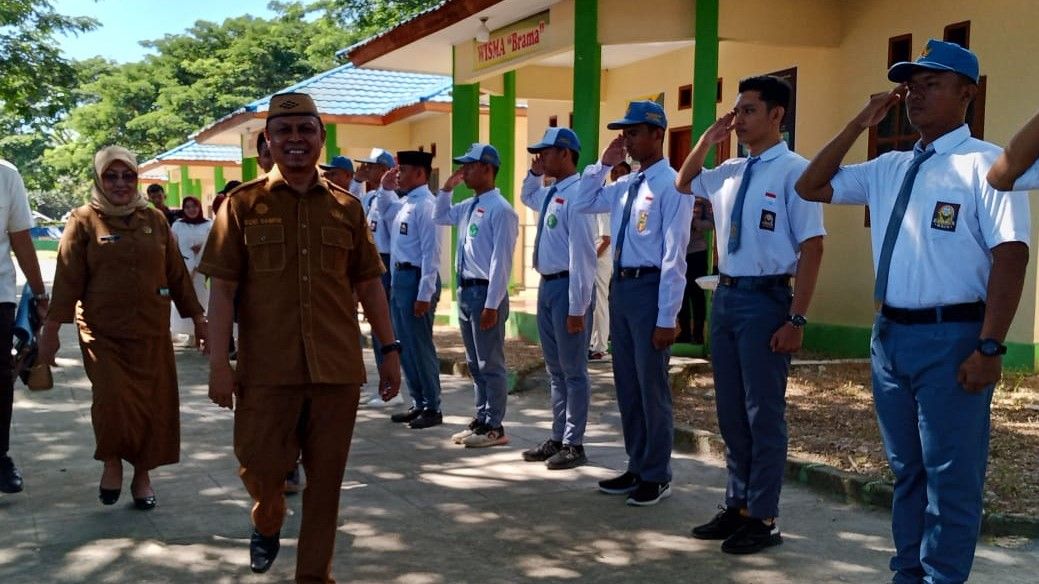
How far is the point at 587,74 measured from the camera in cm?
1027

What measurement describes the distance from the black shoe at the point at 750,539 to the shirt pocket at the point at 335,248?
2.23m

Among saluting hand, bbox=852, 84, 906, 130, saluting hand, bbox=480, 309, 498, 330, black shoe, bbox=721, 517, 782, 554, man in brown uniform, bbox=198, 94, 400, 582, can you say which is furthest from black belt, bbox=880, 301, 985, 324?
saluting hand, bbox=480, 309, 498, 330

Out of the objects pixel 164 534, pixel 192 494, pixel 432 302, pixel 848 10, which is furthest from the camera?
pixel 848 10

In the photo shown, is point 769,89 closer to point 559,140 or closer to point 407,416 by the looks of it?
point 559,140

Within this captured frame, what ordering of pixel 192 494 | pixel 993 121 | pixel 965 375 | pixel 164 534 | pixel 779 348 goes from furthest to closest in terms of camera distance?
pixel 993 121, pixel 192 494, pixel 164 534, pixel 779 348, pixel 965 375

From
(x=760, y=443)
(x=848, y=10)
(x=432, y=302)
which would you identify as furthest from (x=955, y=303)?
(x=848, y=10)

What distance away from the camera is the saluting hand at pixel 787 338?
4.60 metres

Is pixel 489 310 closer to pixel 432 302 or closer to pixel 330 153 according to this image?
pixel 432 302

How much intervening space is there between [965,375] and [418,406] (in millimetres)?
5373

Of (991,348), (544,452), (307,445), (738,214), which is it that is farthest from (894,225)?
(544,452)

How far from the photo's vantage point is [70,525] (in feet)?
17.3

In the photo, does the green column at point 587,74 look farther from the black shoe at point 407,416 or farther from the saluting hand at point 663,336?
the saluting hand at point 663,336

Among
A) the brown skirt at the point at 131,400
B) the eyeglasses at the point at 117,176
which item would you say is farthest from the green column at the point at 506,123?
the brown skirt at the point at 131,400

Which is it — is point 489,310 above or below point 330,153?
below
